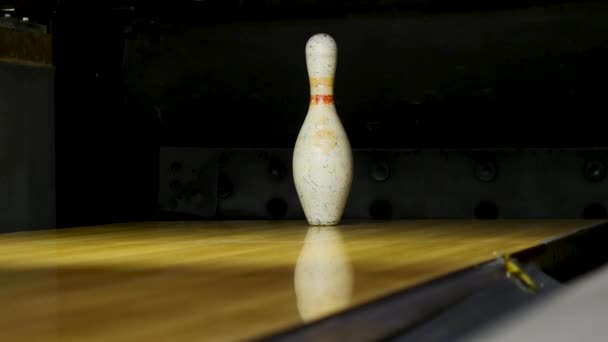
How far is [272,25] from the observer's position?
3.00 metres

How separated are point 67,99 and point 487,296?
6.58ft

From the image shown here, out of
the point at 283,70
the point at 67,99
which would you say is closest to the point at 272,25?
the point at 283,70

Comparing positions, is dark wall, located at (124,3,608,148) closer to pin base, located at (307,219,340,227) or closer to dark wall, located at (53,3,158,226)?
dark wall, located at (53,3,158,226)

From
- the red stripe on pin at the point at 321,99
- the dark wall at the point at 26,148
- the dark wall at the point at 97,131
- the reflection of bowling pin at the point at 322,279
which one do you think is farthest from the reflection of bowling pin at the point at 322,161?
the dark wall at the point at 97,131

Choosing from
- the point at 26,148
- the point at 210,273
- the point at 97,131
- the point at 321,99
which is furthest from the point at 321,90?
the point at 210,273

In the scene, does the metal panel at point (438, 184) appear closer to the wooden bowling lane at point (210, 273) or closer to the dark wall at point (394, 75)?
the dark wall at point (394, 75)

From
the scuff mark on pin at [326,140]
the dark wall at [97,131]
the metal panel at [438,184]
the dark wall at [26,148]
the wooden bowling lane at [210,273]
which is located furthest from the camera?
the dark wall at [97,131]

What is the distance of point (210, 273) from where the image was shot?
1257 millimetres

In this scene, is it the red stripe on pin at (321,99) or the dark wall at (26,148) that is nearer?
the red stripe on pin at (321,99)

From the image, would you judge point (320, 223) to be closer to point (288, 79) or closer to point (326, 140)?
point (326, 140)

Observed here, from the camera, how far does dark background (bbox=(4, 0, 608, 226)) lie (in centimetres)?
282

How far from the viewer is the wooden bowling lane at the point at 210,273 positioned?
2.84 ft

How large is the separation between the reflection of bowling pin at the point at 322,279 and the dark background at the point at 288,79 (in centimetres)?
117

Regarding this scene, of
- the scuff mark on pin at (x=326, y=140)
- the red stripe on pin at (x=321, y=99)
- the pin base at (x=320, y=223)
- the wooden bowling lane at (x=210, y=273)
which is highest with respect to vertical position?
the red stripe on pin at (x=321, y=99)
